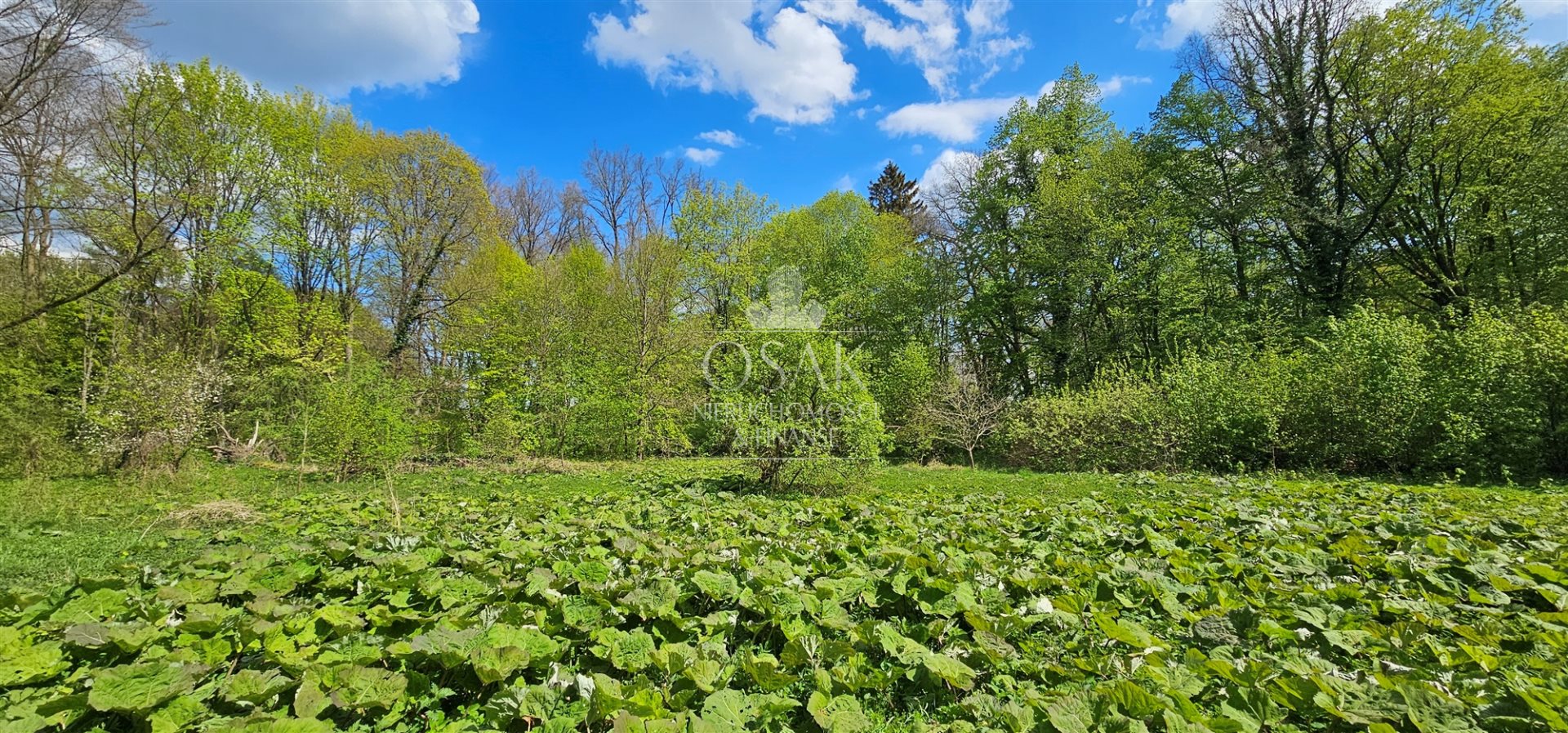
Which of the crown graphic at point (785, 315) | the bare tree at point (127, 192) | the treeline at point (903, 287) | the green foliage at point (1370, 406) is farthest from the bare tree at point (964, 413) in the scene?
the bare tree at point (127, 192)

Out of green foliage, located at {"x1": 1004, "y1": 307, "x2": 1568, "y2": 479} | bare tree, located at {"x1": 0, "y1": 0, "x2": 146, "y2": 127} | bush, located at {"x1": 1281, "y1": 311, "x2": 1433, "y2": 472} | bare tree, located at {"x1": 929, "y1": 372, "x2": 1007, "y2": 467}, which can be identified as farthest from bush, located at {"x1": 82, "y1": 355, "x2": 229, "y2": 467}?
bush, located at {"x1": 1281, "y1": 311, "x2": 1433, "y2": 472}

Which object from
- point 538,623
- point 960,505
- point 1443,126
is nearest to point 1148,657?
point 538,623

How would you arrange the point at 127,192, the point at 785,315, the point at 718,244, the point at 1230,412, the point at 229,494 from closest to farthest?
the point at 229,494, the point at 785,315, the point at 1230,412, the point at 127,192, the point at 718,244

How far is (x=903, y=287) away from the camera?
24.0m

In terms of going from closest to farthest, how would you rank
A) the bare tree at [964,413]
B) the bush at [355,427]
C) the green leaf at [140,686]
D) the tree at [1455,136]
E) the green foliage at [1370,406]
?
the green leaf at [140,686], the green foliage at [1370,406], the bush at [355,427], the tree at [1455,136], the bare tree at [964,413]

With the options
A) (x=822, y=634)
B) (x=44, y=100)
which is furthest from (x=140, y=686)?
(x=44, y=100)

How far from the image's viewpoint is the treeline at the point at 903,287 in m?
10.6

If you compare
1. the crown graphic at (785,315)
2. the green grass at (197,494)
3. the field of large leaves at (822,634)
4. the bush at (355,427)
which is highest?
the crown graphic at (785,315)

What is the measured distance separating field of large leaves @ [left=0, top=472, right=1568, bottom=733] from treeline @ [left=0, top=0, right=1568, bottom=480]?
552 cm

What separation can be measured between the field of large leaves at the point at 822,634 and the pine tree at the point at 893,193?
2854 cm

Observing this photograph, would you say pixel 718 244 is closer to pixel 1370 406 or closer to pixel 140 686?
pixel 1370 406

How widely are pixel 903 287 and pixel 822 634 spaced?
22.5 metres

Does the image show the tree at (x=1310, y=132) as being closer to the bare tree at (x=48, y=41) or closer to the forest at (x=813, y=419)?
the forest at (x=813, y=419)

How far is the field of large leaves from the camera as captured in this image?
5.81 ft
